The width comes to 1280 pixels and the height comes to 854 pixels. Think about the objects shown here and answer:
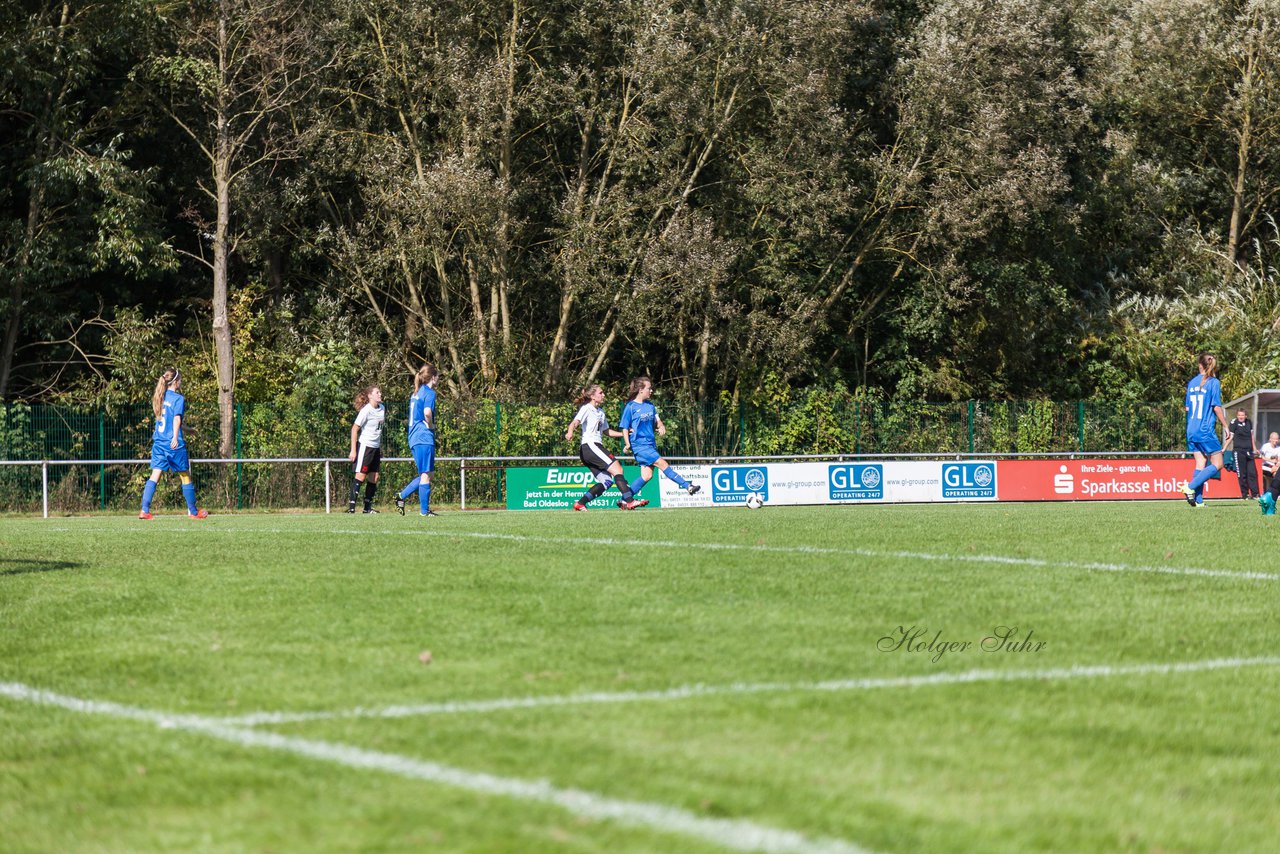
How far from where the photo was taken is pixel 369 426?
22016mm

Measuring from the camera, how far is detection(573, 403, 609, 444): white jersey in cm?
2170

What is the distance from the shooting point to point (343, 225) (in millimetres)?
34625

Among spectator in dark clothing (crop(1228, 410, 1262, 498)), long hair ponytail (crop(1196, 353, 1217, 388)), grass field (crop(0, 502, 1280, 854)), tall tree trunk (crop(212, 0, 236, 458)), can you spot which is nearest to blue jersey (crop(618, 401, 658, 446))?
long hair ponytail (crop(1196, 353, 1217, 388))

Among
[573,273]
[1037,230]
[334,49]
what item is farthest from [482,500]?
[1037,230]

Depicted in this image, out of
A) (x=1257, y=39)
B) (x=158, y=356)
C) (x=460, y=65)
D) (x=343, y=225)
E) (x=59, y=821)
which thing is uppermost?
(x=1257, y=39)

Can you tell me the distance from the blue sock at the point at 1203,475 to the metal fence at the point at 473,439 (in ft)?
39.8

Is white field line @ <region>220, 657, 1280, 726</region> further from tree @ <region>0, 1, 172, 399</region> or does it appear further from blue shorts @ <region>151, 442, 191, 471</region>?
tree @ <region>0, 1, 172, 399</region>

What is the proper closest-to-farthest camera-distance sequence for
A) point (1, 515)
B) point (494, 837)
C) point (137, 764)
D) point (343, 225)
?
point (494, 837) < point (137, 764) < point (1, 515) < point (343, 225)

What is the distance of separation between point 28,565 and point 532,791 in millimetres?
7702

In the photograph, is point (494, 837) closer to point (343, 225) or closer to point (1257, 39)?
point (343, 225)

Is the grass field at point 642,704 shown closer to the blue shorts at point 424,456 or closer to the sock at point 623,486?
the blue shorts at point 424,456

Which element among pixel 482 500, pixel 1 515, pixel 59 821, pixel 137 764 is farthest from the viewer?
pixel 482 500

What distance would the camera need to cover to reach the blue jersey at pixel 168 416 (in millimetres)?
20266

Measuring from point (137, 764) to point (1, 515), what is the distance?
80.5 feet
